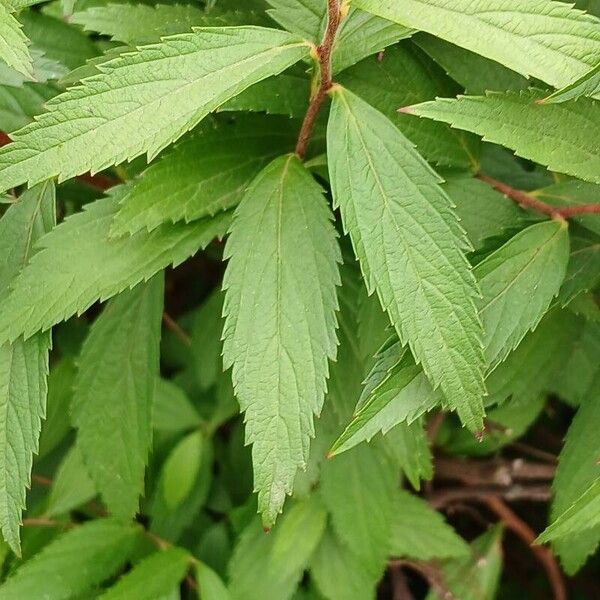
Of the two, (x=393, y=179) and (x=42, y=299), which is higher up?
(x=393, y=179)

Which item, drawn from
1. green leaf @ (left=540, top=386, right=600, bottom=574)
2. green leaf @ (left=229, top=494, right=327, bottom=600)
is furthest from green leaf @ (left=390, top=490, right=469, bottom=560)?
green leaf @ (left=540, top=386, right=600, bottom=574)

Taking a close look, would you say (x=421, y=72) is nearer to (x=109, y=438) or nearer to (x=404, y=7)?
(x=404, y=7)

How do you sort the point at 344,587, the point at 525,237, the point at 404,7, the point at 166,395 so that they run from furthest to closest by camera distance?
1. the point at 166,395
2. the point at 344,587
3. the point at 525,237
4. the point at 404,7

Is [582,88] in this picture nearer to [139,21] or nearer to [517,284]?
[517,284]

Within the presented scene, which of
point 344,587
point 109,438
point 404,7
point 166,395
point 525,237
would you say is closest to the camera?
point 404,7

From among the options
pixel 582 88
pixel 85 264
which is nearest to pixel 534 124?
pixel 582 88

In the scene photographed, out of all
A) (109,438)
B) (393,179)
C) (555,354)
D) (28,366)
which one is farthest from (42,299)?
(555,354)

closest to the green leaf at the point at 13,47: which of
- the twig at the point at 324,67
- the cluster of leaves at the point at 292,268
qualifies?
the cluster of leaves at the point at 292,268
